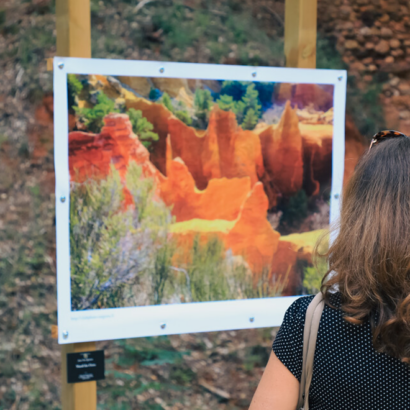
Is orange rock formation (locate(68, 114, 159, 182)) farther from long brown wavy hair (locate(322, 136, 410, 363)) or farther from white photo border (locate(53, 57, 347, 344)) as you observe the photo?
long brown wavy hair (locate(322, 136, 410, 363))

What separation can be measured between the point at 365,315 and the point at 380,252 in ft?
0.35

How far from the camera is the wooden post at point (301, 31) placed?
1771 mm

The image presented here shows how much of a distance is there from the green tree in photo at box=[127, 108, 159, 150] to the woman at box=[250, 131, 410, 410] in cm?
90

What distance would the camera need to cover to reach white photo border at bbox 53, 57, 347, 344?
1.53 metres

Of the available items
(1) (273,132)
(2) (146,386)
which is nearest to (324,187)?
(1) (273,132)

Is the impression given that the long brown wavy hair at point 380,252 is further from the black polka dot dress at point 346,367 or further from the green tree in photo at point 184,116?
the green tree in photo at point 184,116

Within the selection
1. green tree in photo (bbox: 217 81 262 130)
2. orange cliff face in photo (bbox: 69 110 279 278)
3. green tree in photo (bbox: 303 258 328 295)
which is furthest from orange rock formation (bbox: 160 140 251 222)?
green tree in photo (bbox: 303 258 328 295)

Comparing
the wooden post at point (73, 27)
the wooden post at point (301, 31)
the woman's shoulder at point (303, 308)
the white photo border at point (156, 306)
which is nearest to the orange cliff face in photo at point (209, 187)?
the white photo border at point (156, 306)

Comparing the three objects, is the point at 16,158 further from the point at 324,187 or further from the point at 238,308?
the point at 324,187

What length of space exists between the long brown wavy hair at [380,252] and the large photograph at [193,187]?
863 millimetres

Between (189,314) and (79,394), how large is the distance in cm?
44

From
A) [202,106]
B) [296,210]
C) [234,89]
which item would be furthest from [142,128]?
[296,210]

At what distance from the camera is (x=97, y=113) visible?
5.15ft

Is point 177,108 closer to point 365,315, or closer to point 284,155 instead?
point 284,155
